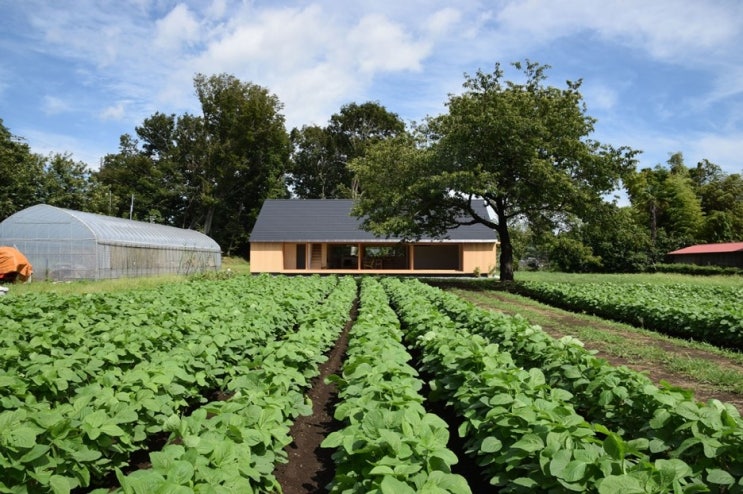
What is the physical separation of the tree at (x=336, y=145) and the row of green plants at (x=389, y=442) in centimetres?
4926

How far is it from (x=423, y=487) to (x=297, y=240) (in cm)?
3123

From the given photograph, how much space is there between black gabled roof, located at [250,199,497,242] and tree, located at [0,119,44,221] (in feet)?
45.7

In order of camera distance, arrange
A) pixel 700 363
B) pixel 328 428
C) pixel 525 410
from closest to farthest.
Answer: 1. pixel 525 410
2. pixel 328 428
3. pixel 700 363

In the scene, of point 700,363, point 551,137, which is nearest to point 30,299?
point 700,363

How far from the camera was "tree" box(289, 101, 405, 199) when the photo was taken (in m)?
53.8

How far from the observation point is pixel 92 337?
19.6 ft

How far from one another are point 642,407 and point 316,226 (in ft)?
104

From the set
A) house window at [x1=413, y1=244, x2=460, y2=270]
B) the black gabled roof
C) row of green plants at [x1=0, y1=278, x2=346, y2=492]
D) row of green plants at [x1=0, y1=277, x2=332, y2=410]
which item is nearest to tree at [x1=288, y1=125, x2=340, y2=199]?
the black gabled roof

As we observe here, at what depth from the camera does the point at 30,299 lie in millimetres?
9609

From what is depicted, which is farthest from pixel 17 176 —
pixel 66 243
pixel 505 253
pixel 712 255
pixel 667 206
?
pixel 667 206

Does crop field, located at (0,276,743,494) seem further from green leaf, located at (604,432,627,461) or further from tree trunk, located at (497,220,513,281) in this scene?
tree trunk, located at (497,220,513,281)

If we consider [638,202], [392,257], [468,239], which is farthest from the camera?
[638,202]

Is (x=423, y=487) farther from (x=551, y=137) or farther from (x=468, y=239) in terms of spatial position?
(x=468, y=239)

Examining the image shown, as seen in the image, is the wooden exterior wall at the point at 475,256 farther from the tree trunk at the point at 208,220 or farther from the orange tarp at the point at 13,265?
the tree trunk at the point at 208,220
